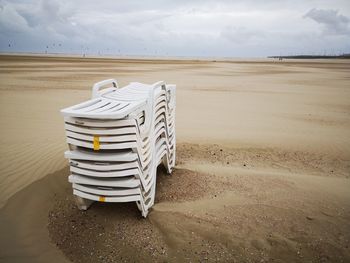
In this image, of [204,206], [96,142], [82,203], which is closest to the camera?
[96,142]

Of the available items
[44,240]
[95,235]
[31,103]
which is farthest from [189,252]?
[31,103]

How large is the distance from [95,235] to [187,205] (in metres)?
1.39

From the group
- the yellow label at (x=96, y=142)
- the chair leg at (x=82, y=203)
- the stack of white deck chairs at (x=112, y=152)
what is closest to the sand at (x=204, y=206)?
the chair leg at (x=82, y=203)

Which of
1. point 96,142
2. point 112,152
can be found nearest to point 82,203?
point 112,152

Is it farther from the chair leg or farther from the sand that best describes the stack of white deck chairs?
the sand

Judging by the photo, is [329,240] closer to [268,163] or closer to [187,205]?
[187,205]

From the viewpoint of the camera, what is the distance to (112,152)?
350cm

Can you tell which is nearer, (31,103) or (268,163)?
(268,163)

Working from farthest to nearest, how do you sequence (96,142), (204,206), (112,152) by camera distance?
(204,206) → (112,152) → (96,142)

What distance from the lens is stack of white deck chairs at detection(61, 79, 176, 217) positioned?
127 inches

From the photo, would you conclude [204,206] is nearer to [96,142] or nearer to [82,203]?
[82,203]

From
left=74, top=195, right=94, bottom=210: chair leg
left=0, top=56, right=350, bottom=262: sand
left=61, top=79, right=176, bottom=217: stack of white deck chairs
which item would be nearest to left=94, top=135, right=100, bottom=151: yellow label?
left=61, top=79, right=176, bottom=217: stack of white deck chairs

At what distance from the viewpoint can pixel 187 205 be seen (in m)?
4.18

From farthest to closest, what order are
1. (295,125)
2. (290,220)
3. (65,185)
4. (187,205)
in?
(295,125)
(65,185)
(187,205)
(290,220)
